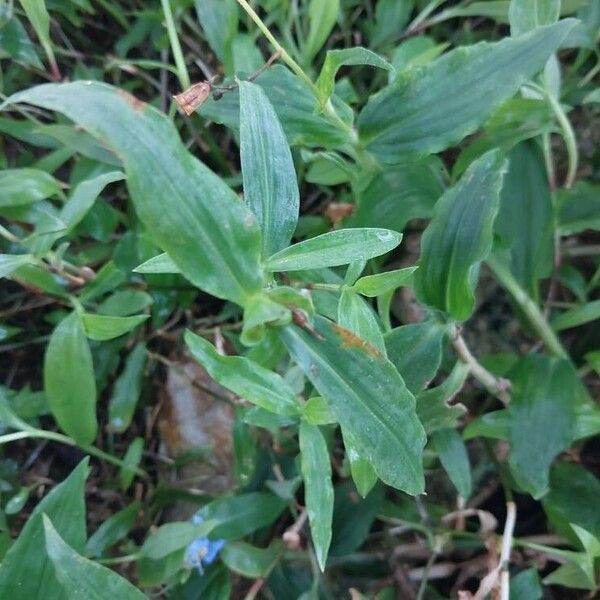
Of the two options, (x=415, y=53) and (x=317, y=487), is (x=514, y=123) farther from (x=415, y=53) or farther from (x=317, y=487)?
(x=317, y=487)

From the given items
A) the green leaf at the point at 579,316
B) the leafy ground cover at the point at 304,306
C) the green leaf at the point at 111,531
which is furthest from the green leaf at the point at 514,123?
the green leaf at the point at 111,531

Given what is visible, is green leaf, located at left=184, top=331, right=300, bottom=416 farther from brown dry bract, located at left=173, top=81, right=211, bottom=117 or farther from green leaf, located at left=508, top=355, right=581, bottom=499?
green leaf, located at left=508, top=355, right=581, bottom=499

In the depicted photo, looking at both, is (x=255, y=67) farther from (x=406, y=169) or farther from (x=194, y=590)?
(x=194, y=590)

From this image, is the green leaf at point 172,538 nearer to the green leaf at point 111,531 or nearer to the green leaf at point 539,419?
the green leaf at point 111,531

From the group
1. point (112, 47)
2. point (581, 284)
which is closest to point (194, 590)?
point (581, 284)

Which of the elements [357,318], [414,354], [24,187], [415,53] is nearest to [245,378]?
[357,318]

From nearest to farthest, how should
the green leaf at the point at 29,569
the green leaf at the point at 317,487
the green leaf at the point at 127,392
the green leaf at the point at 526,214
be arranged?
the green leaf at the point at 317,487 → the green leaf at the point at 29,569 → the green leaf at the point at 526,214 → the green leaf at the point at 127,392
